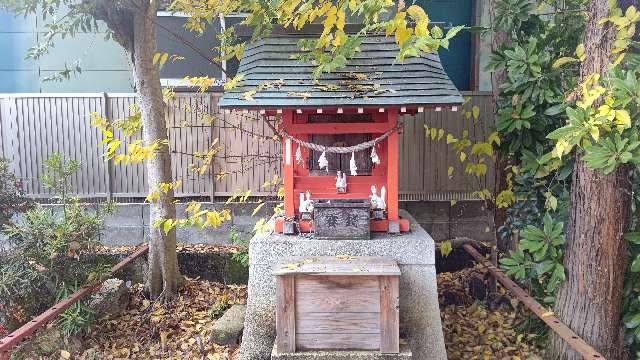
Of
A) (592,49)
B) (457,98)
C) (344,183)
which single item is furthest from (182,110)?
(592,49)

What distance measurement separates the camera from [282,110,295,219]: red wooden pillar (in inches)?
202

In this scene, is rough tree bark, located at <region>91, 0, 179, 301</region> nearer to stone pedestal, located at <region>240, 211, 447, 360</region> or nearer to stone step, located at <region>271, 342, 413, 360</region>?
stone pedestal, located at <region>240, 211, 447, 360</region>

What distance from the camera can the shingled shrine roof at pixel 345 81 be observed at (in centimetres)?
468

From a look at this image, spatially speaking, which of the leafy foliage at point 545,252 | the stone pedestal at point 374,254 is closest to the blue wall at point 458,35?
the leafy foliage at point 545,252

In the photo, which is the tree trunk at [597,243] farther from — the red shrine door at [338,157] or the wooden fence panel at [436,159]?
the wooden fence panel at [436,159]

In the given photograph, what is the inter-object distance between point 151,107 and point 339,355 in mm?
3791

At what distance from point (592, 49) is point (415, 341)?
10.3 ft

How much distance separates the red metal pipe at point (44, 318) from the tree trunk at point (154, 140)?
411mm

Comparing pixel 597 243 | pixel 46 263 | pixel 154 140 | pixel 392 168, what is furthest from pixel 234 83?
pixel 597 243

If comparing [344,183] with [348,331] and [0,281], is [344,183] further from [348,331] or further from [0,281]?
[0,281]

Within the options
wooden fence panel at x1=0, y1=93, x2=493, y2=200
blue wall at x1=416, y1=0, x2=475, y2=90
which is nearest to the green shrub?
wooden fence panel at x1=0, y1=93, x2=493, y2=200

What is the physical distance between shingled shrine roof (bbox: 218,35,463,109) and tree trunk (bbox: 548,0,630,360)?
4.07 feet

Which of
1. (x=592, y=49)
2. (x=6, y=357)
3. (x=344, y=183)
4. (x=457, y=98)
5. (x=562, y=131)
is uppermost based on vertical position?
(x=592, y=49)

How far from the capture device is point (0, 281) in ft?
16.0
